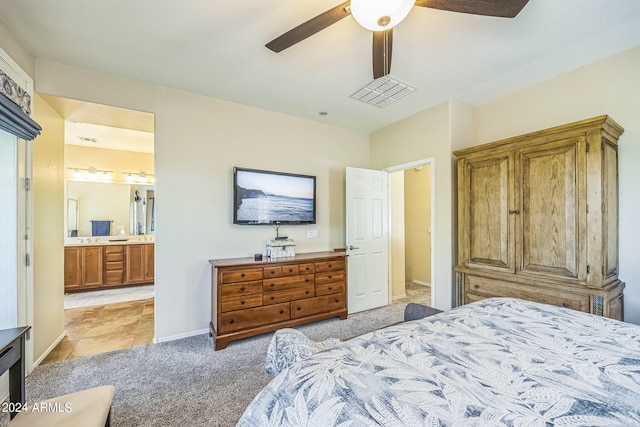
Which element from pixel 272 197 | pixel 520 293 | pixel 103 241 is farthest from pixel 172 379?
pixel 103 241

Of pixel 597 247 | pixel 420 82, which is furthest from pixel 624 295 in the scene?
pixel 420 82

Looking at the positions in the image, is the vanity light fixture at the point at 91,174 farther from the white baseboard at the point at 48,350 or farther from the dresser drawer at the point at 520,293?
the dresser drawer at the point at 520,293

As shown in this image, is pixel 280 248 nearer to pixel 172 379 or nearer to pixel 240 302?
pixel 240 302

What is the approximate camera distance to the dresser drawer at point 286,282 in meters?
2.96

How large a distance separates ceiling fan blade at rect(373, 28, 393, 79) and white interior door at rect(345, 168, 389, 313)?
1.86m

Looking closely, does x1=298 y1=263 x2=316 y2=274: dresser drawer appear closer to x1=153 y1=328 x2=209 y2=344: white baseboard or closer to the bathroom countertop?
x1=153 y1=328 x2=209 y2=344: white baseboard

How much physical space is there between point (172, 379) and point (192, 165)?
6.92 feet

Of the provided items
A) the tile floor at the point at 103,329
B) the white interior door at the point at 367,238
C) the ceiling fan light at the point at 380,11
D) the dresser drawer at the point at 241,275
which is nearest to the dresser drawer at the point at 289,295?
the dresser drawer at the point at 241,275

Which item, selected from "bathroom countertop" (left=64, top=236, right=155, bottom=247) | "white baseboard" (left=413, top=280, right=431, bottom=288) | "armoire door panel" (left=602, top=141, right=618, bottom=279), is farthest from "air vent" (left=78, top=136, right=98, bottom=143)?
"armoire door panel" (left=602, top=141, right=618, bottom=279)

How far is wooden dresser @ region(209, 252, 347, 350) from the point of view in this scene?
2.74 metres

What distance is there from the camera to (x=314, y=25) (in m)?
1.54

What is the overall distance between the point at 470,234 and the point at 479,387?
7.70 ft

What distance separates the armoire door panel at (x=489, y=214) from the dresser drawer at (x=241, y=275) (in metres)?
2.31

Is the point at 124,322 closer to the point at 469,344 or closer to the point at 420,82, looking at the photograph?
the point at 469,344
